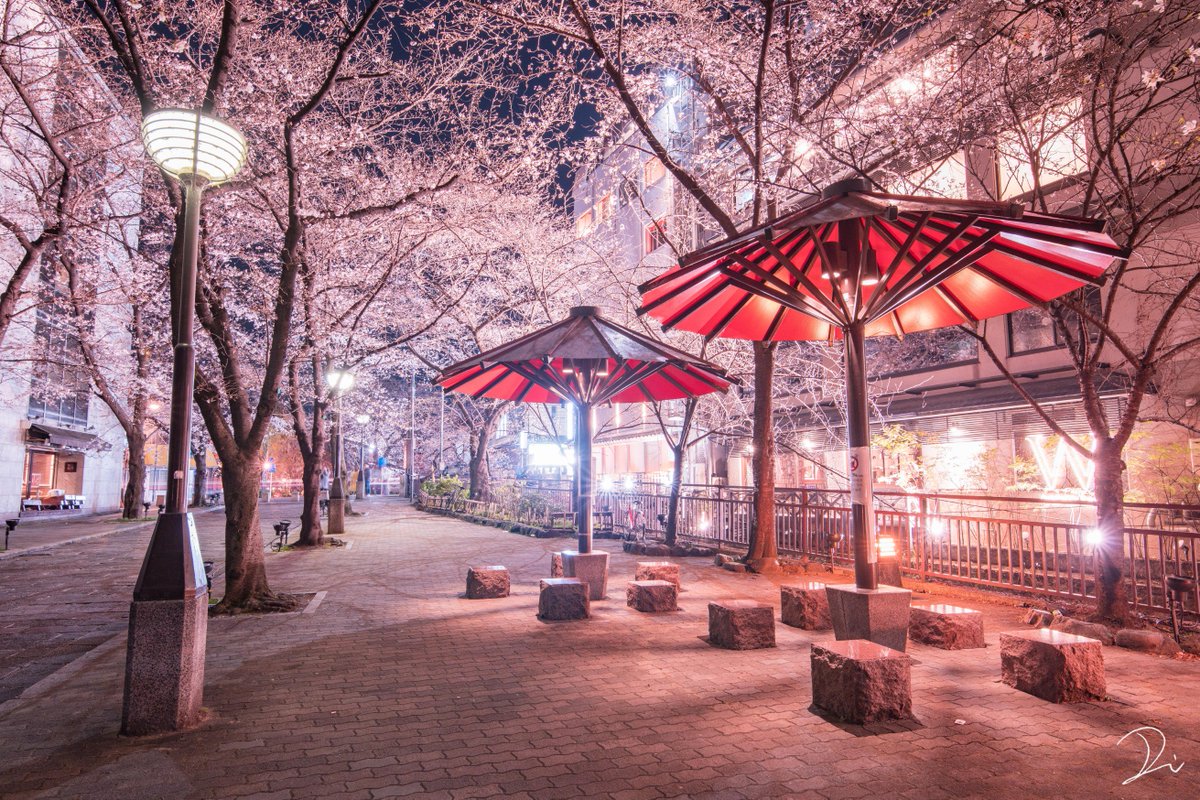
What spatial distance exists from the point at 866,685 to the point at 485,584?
675 centimetres

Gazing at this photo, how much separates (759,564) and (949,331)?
10590 mm

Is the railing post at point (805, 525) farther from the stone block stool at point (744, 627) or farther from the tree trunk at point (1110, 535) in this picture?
the stone block stool at point (744, 627)

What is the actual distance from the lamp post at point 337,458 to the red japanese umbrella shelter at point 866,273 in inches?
523

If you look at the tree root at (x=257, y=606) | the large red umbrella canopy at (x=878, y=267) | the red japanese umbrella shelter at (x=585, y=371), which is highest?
the large red umbrella canopy at (x=878, y=267)

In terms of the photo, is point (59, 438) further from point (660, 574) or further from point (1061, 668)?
point (1061, 668)

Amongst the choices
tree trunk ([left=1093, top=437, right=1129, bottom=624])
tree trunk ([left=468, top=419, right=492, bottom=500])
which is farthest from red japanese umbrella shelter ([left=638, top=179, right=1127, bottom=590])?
tree trunk ([left=468, top=419, right=492, bottom=500])

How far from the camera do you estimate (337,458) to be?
81.0 ft

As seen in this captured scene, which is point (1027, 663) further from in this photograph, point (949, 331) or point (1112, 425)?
point (949, 331)

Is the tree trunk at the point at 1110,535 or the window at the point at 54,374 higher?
the window at the point at 54,374

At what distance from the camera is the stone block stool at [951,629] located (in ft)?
23.6

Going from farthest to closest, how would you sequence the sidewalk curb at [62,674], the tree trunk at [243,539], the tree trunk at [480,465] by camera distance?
the tree trunk at [480,465]
the tree trunk at [243,539]
the sidewalk curb at [62,674]

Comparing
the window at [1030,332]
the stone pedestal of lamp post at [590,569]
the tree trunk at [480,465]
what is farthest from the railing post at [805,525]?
the tree trunk at [480,465]

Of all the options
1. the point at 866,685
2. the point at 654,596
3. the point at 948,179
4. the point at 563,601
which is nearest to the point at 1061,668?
the point at 866,685

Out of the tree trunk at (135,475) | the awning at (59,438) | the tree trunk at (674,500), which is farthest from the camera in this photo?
A: the awning at (59,438)
